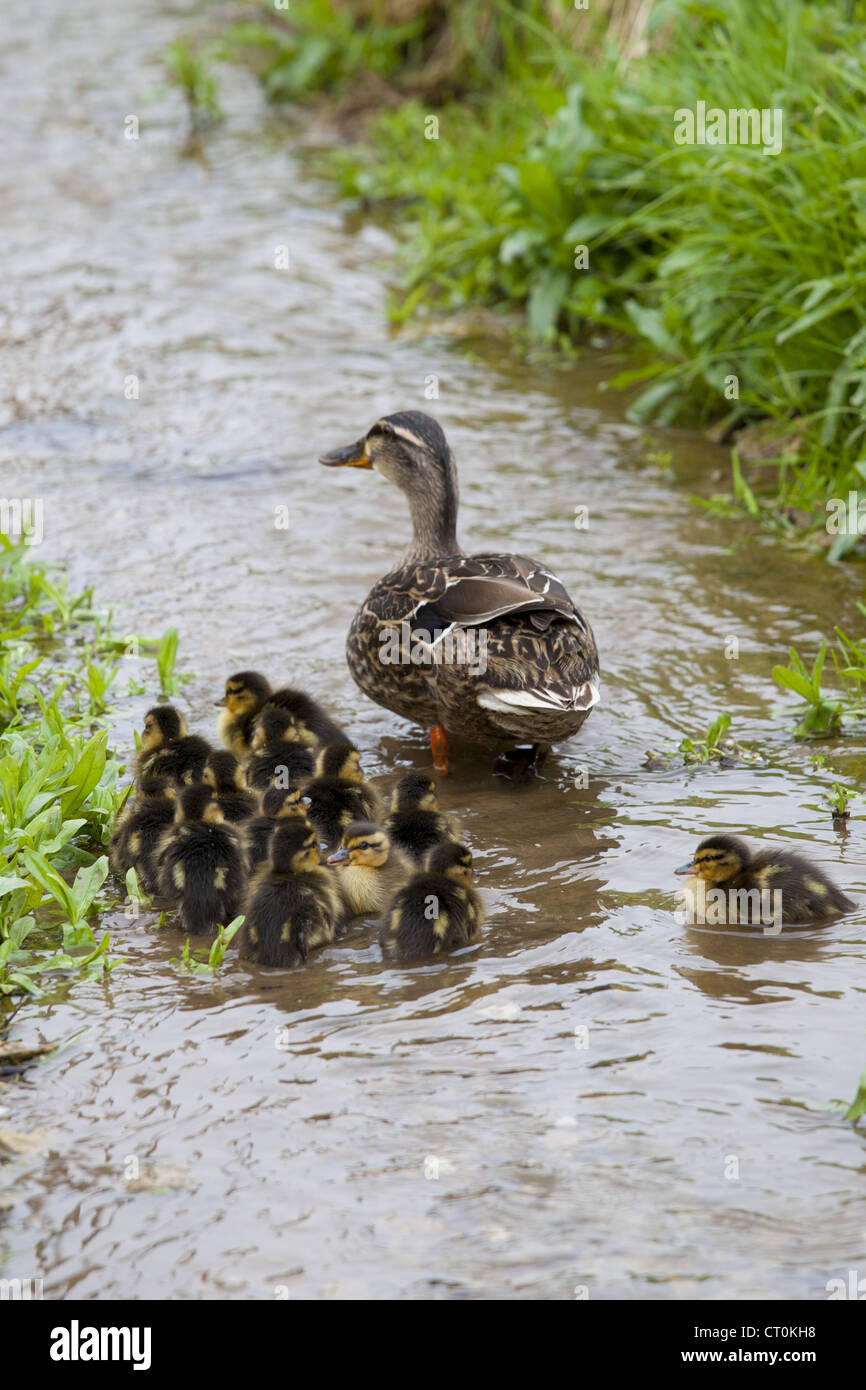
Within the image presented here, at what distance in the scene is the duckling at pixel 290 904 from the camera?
14.1 feet

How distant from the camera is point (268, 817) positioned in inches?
201

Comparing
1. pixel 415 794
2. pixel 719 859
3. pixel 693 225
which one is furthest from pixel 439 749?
pixel 693 225

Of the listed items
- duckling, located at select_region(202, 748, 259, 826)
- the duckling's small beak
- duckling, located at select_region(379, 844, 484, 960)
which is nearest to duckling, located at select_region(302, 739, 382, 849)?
duckling, located at select_region(202, 748, 259, 826)

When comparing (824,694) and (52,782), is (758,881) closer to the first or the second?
(824,694)

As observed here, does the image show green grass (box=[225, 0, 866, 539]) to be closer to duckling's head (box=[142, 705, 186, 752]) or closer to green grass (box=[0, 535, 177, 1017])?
duckling's head (box=[142, 705, 186, 752])

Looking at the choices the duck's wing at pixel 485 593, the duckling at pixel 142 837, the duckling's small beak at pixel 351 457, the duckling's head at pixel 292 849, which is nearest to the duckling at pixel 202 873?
the duckling at pixel 142 837

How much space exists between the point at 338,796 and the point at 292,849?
0.63m

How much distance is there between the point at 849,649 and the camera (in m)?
6.34

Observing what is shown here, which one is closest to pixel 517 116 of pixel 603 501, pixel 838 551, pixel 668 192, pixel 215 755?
pixel 668 192

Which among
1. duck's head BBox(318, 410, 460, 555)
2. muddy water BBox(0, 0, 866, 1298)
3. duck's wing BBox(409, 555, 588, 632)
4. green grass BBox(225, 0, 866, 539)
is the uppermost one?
green grass BBox(225, 0, 866, 539)

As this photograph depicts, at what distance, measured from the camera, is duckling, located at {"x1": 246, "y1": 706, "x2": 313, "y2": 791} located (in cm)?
548

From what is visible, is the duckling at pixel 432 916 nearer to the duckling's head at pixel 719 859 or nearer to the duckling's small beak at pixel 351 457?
the duckling's head at pixel 719 859

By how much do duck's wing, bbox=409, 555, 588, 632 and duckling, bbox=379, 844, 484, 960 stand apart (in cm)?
123

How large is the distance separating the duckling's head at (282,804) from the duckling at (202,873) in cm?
26
